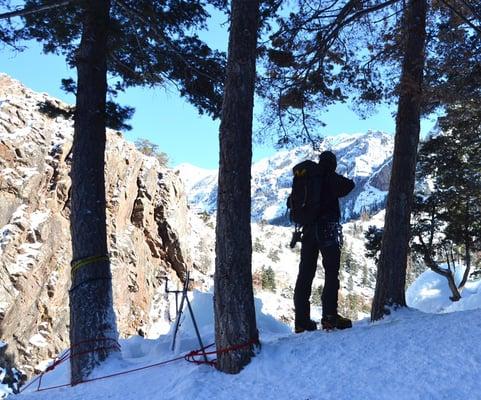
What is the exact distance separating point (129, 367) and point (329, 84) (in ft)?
17.3

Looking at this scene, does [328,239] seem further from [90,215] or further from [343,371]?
[90,215]

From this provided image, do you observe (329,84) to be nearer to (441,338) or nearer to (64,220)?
(441,338)

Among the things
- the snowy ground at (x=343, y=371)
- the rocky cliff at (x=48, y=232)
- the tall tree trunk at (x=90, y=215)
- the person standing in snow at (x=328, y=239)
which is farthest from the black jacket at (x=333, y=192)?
the rocky cliff at (x=48, y=232)

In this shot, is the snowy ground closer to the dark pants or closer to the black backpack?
the dark pants

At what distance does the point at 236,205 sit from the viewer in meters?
3.65

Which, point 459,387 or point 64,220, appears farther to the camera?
point 64,220

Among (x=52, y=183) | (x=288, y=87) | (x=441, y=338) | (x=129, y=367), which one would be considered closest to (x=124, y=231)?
(x=52, y=183)

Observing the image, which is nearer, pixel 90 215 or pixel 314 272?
pixel 314 272

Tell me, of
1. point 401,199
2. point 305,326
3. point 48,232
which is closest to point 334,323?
point 305,326

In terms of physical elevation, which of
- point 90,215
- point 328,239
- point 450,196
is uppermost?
point 450,196

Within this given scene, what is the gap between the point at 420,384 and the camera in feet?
8.94

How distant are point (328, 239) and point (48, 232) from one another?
21009mm

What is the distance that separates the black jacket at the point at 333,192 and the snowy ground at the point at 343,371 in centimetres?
110

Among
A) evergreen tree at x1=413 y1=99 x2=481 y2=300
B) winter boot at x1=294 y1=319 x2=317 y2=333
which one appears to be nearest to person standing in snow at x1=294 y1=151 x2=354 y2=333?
winter boot at x1=294 y1=319 x2=317 y2=333
